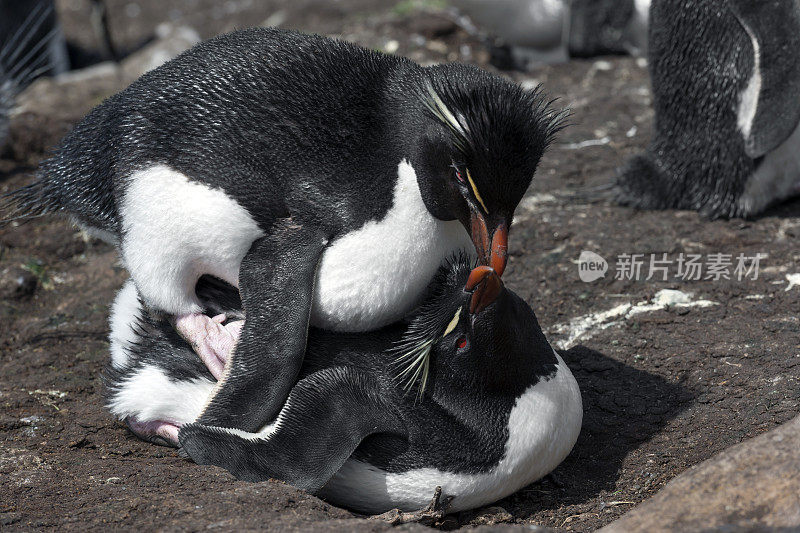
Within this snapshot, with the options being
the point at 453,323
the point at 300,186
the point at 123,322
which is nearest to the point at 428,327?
the point at 453,323

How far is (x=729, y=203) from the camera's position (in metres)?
4.46

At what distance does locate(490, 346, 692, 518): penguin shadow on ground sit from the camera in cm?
279

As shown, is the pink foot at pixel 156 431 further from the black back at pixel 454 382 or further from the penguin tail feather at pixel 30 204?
the penguin tail feather at pixel 30 204

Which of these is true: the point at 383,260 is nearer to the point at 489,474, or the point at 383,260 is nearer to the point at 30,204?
the point at 489,474

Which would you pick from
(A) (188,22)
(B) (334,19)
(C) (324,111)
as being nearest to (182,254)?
(C) (324,111)

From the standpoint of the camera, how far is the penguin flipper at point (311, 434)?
2553mm

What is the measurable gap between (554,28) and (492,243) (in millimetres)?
4817

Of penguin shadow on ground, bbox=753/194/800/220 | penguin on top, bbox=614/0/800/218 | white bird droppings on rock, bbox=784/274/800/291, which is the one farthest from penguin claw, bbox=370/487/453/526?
penguin shadow on ground, bbox=753/194/800/220

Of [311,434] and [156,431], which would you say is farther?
[156,431]

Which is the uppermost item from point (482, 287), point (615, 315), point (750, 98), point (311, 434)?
point (750, 98)

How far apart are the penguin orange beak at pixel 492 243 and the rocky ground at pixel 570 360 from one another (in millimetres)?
745

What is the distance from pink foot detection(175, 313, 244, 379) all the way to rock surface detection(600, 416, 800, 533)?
124 cm

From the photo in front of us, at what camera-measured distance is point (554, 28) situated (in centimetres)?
692

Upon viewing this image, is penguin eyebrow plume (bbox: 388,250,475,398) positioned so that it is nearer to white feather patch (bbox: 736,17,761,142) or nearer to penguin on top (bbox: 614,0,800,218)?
penguin on top (bbox: 614,0,800,218)
